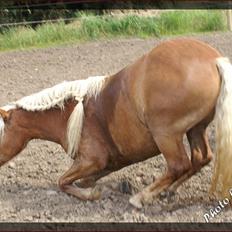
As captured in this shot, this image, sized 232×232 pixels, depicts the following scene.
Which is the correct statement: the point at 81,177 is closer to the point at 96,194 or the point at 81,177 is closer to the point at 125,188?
the point at 96,194

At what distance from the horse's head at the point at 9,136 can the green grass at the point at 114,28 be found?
644 cm

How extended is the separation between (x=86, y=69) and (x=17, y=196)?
14.2ft

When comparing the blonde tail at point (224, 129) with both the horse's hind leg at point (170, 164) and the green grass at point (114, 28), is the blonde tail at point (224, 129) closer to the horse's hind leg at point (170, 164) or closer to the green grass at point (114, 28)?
the horse's hind leg at point (170, 164)

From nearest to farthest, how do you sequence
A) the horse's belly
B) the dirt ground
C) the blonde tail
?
the blonde tail < the dirt ground < the horse's belly

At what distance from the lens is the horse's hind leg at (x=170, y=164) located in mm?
4141

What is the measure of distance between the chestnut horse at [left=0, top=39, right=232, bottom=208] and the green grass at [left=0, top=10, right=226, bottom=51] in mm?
6546

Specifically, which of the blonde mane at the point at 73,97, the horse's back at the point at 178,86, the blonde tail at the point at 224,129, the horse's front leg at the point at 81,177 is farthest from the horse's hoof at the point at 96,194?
the blonde tail at the point at 224,129

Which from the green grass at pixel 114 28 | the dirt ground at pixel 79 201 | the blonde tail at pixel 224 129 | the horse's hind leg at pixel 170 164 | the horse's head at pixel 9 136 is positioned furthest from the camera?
the green grass at pixel 114 28

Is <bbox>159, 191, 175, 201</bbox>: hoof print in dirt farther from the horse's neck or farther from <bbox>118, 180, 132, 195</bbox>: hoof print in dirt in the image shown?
the horse's neck

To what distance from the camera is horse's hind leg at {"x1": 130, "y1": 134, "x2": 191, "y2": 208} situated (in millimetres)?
4141

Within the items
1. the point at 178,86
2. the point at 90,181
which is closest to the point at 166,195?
the point at 90,181

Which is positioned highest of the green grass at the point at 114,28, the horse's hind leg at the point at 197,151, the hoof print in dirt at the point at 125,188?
the horse's hind leg at the point at 197,151

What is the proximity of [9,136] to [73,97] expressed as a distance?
634 mm

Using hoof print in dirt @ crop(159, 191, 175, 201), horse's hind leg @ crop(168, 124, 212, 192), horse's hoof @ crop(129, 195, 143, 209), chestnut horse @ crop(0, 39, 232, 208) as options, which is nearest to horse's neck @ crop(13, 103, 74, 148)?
chestnut horse @ crop(0, 39, 232, 208)
